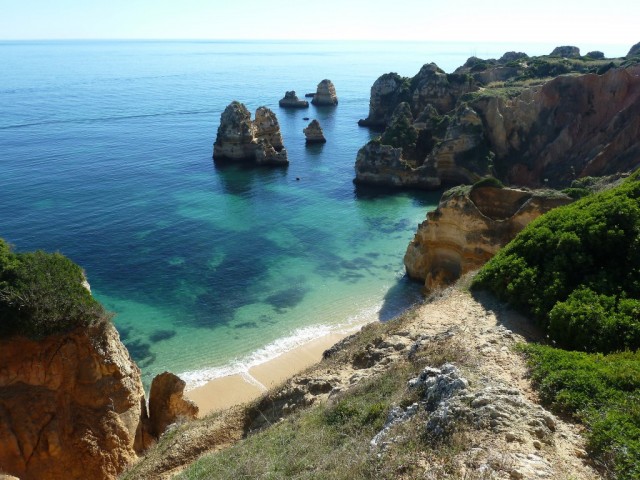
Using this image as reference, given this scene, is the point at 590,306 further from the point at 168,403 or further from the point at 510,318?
the point at 168,403

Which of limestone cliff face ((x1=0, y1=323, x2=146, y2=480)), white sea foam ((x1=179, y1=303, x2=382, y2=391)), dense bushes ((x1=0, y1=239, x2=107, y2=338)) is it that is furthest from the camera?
white sea foam ((x1=179, y1=303, x2=382, y2=391))

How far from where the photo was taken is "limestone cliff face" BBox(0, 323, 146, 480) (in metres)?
16.6

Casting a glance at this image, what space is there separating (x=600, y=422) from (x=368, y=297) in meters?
26.1

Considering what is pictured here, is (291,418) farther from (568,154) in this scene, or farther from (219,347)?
(568,154)

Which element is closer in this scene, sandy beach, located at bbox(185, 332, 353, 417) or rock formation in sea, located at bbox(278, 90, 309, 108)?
sandy beach, located at bbox(185, 332, 353, 417)

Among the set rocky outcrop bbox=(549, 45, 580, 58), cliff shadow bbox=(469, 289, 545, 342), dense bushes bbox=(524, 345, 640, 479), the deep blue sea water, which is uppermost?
rocky outcrop bbox=(549, 45, 580, 58)

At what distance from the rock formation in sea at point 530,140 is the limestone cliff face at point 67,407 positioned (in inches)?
1856

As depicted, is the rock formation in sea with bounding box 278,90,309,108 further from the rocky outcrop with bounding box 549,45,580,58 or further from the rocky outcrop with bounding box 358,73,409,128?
the rocky outcrop with bounding box 549,45,580,58

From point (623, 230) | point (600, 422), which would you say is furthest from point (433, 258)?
point (600, 422)

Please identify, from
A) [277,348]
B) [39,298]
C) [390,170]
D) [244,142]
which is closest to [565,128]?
[390,170]

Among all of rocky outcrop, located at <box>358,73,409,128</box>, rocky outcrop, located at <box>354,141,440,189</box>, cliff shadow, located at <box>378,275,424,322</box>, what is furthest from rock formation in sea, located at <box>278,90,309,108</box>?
cliff shadow, located at <box>378,275,424,322</box>

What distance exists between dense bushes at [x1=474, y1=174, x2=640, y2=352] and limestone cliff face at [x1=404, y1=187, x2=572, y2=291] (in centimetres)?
1111

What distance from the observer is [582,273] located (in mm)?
16250

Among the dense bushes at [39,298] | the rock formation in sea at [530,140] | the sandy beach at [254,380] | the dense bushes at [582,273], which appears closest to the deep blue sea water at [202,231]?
the sandy beach at [254,380]
